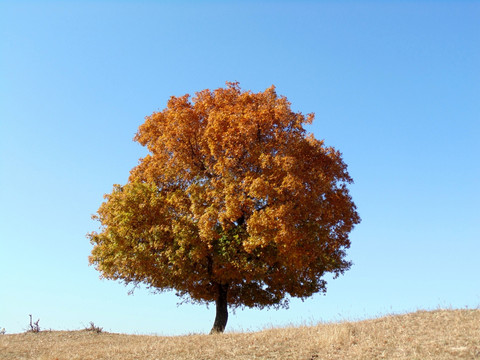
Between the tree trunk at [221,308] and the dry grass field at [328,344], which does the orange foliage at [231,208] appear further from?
the dry grass field at [328,344]

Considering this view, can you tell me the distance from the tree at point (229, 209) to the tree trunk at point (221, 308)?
60mm

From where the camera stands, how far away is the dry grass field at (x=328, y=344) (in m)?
17.3

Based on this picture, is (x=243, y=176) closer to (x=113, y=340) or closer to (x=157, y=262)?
(x=157, y=262)

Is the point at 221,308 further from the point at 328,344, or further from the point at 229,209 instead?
the point at 328,344

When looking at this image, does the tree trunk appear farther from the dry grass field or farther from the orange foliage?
the dry grass field

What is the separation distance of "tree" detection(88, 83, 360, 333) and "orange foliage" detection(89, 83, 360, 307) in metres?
0.06

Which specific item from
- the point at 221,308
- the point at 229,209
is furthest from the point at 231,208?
the point at 221,308

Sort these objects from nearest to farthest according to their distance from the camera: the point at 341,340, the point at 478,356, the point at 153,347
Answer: the point at 478,356, the point at 341,340, the point at 153,347

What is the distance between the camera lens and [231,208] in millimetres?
23859

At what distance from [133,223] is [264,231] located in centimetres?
827

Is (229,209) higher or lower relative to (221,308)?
higher

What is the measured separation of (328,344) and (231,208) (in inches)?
327

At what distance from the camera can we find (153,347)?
22219 millimetres

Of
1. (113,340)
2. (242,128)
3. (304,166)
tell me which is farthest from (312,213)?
(113,340)
